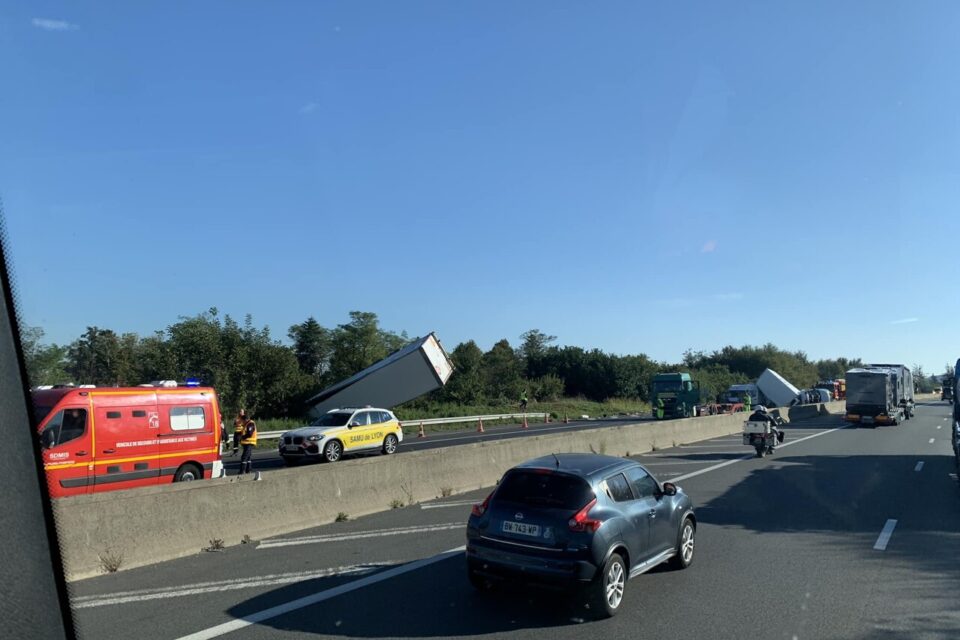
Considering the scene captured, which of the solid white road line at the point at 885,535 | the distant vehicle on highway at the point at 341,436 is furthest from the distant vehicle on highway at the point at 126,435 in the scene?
the solid white road line at the point at 885,535

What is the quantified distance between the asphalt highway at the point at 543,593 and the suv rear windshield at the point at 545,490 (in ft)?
3.30

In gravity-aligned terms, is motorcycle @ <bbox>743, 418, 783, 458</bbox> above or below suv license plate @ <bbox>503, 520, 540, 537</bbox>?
below

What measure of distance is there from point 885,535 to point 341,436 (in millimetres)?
16224

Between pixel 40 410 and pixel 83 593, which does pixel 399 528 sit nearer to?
pixel 83 593

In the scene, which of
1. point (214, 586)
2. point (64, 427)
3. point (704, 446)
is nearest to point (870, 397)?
point (704, 446)

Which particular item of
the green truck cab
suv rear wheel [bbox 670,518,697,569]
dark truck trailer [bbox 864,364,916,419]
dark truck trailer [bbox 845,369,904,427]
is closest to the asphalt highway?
suv rear wheel [bbox 670,518,697,569]

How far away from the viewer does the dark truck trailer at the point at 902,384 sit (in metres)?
43.0

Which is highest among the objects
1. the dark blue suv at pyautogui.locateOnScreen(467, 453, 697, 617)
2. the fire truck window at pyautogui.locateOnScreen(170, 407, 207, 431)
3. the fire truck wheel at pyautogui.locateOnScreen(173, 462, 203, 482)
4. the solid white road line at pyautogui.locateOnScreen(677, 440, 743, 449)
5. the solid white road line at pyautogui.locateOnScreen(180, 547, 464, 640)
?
the fire truck window at pyautogui.locateOnScreen(170, 407, 207, 431)

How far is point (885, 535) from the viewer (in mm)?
10445

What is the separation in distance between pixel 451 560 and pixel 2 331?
264 inches

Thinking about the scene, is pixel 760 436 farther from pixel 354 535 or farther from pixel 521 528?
pixel 521 528

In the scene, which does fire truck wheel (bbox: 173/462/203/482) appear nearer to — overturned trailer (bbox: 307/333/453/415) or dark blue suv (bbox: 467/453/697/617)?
dark blue suv (bbox: 467/453/697/617)

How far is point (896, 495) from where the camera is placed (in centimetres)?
1448

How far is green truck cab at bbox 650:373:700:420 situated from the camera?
46.1m
